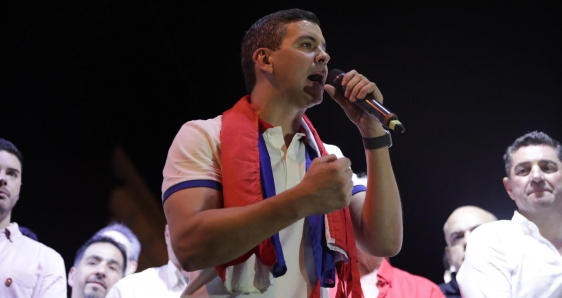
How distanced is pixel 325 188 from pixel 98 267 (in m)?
2.84

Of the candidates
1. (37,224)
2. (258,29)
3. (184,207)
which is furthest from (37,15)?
(184,207)

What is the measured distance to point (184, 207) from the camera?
1.30 m

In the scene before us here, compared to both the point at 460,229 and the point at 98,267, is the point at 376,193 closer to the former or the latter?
the point at 460,229

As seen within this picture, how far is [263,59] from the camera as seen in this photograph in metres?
1.68

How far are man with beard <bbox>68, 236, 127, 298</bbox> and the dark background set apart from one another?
723 mm

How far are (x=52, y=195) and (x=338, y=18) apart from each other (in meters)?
2.36

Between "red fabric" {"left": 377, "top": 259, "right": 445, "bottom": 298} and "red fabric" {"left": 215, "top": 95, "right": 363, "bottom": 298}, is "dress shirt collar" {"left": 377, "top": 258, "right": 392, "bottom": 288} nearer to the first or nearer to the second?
"red fabric" {"left": 377, "top": 259, "right": 445, "bottom": 298}

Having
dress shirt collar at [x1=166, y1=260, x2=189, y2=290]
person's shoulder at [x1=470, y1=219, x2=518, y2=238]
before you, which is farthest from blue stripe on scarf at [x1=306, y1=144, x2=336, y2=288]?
dress shirt collar at [x1=166, y1=260, x2=189, y2=290]

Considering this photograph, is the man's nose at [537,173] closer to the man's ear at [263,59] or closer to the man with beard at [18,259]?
the man's ear at [263,59]

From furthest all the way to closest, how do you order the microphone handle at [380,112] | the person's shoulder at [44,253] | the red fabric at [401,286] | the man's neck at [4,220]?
the man's neck at [4,220], the person's shoulder at [44,253], the red fabric at [401,286], the microphone handle at [380,112]

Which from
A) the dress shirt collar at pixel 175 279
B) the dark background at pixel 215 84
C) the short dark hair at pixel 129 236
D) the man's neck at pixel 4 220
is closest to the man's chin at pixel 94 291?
the short dark hair at pixel 129 236

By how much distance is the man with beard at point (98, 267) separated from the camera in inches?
144

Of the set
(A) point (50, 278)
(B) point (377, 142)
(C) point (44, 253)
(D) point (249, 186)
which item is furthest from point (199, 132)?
(C) point (44, 253)

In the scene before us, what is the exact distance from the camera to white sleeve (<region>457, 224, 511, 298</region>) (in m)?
2.48
